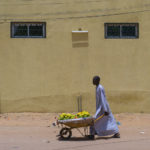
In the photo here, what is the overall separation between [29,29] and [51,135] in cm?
474

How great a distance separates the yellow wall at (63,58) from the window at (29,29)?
0.64 ft

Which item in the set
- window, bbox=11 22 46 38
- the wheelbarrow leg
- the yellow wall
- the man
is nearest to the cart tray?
the man

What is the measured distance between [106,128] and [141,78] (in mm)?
4509

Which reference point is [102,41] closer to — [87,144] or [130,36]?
[130,36]

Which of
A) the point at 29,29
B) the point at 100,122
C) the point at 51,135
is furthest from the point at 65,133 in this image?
the point at 29,29

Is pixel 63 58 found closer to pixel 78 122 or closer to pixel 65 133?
pixel 65 133

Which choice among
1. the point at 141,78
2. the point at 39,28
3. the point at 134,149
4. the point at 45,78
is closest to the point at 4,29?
the point at 39,28

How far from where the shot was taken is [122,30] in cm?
1194

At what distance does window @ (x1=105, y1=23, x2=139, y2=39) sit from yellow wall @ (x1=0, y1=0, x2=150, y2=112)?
213 mm

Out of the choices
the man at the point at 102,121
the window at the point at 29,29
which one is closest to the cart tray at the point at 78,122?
the man at the point at 102,121

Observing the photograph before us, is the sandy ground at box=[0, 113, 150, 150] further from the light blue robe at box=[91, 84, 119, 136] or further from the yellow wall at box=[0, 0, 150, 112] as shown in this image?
the yellow wall at box=[0, 0, 150, 112]

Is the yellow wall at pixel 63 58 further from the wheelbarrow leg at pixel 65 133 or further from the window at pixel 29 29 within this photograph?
the wheelbarrow leg at pixel 65 133

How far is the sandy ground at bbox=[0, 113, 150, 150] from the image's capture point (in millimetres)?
7133

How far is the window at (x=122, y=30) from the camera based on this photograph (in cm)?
1188
